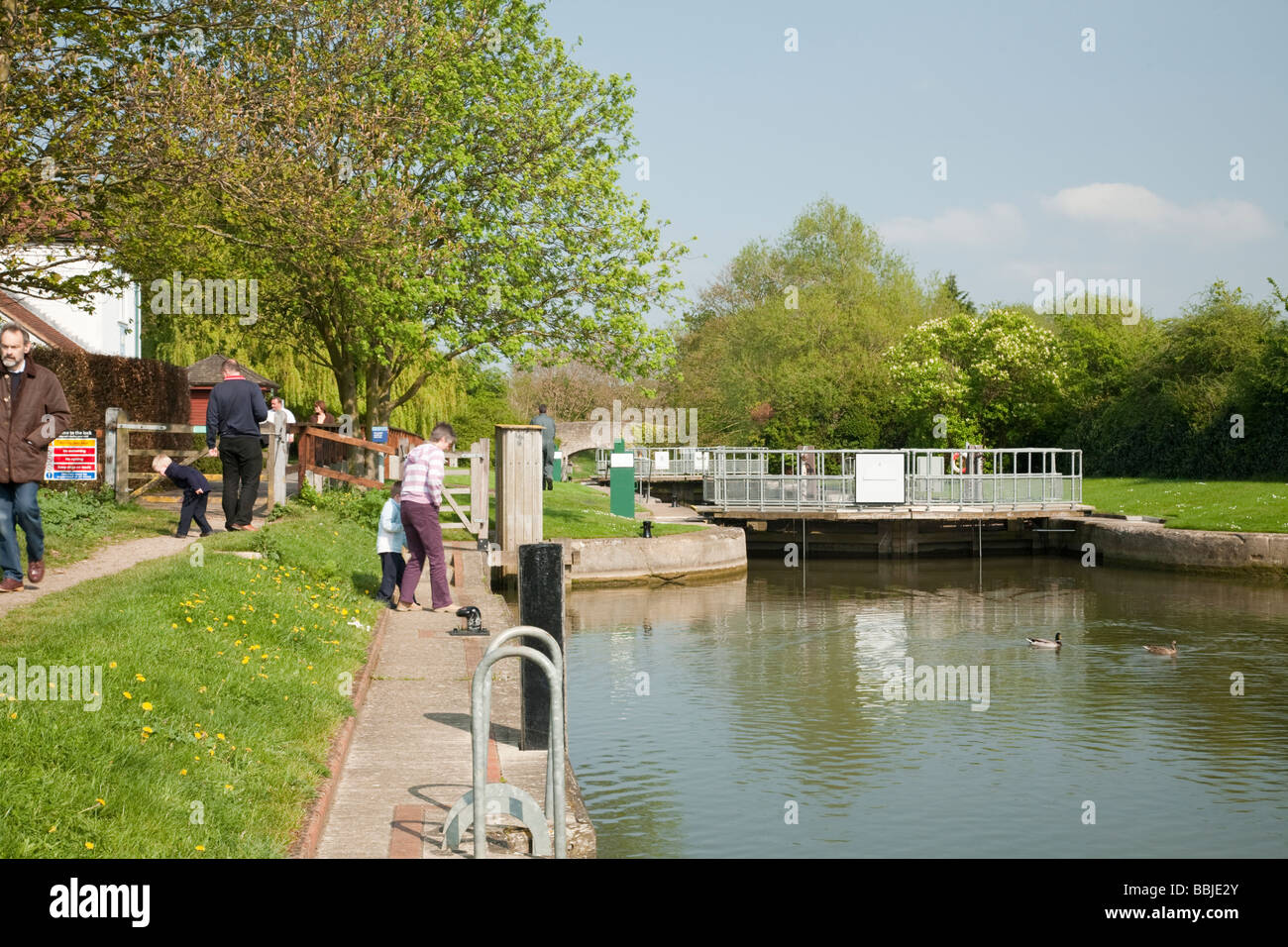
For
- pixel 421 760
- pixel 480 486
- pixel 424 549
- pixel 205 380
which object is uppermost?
pixel 205 380

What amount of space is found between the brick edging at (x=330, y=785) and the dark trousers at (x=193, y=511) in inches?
248

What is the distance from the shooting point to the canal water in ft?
33.3

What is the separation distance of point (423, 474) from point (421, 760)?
5.68 metres

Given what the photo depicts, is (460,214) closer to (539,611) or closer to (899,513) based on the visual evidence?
(899,513)

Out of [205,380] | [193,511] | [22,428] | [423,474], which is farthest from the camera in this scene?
[205,380]

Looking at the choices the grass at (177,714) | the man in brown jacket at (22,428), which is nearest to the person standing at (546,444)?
the grass at (177,714)

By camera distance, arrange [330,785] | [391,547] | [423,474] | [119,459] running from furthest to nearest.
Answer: [119,459] < [391,547] < [423,474] < [330,785]

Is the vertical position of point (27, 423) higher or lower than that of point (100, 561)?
higher

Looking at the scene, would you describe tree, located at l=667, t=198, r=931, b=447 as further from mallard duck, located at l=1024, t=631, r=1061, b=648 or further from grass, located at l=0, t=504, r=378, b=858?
grass, located at l=0, t=504, r=378, b=858

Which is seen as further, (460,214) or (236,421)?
(460,214)

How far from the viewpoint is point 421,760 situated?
27.4 ft

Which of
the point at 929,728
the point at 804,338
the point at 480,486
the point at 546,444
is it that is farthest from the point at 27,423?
the point at 804,338

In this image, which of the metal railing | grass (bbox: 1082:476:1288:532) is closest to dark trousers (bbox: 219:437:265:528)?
the metal railing

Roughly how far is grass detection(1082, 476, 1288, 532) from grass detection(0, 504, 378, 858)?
2478 centimetres
